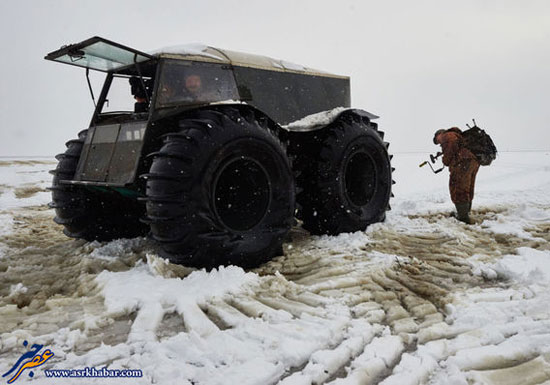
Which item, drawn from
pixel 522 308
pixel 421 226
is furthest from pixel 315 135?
pixel 522 308

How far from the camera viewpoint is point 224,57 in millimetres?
4070

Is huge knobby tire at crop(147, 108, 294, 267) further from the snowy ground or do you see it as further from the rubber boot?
the rubber boot

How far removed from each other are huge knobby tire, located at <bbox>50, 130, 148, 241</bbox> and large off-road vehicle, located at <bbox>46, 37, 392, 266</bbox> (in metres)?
0.01

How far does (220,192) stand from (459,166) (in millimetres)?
3609

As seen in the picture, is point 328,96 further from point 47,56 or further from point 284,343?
Answer: point 284,343

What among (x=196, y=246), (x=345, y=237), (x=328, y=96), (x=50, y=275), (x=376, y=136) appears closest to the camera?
(x=196, y=246)

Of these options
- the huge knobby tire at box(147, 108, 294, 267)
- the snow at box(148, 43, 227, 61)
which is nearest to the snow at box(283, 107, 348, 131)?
the huge knobby tire at box(147, 108, 294, 267)

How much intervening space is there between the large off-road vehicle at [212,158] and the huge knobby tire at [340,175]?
0.01 metres

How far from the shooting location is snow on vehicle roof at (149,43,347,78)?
3.68 meters

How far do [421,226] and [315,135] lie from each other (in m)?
1.83

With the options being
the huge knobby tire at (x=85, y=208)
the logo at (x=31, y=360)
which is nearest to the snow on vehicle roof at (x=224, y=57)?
the huge knobby tire at (x=85, y=208)

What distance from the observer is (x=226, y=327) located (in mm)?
2240

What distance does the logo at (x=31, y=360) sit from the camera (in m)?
1.74

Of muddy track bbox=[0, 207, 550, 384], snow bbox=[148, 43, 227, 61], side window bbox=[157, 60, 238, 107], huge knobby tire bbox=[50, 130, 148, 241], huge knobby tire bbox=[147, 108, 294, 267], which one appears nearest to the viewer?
muddy track bbox=[0, 207, 550, 384]
